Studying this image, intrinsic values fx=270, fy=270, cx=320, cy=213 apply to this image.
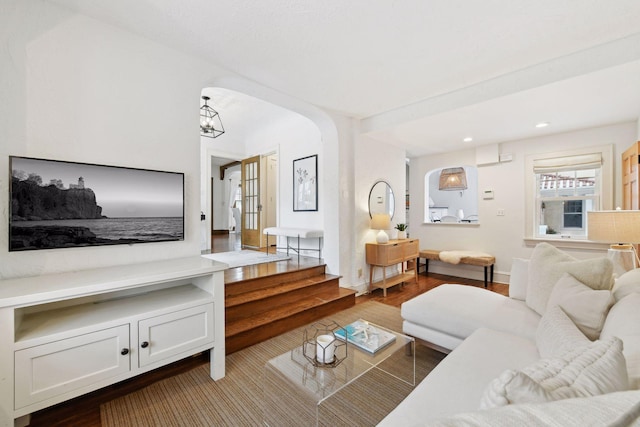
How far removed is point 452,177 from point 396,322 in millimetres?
4457

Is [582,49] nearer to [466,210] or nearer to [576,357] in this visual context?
[576,357]

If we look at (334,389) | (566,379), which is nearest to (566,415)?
(566,379)

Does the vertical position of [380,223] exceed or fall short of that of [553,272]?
it exceeds it

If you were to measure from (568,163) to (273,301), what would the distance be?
4747 mm

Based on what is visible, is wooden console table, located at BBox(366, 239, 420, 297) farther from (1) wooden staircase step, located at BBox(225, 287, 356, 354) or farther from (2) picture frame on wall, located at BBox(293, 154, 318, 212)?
(2) picture frame on wall, located at BBox(293, 154, 318, 212)

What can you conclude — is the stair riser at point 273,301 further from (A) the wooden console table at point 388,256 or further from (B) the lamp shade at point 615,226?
(B) the lamp shade at point 615,226

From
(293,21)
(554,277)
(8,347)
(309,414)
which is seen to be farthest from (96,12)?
(554,277)

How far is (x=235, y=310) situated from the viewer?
8.98 feet

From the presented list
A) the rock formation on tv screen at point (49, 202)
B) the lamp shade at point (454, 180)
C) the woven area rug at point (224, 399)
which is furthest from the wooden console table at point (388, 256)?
the rock formation on tv screen at point (49, 202)

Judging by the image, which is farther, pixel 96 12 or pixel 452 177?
pixel 452 177

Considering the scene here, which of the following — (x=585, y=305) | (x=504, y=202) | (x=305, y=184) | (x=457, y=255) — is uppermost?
(x=305, y=184)

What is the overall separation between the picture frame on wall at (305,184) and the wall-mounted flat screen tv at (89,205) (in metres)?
2.64

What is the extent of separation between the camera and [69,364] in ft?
5.00

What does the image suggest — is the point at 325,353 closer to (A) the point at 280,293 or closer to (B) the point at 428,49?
(A) the point at 280,293
